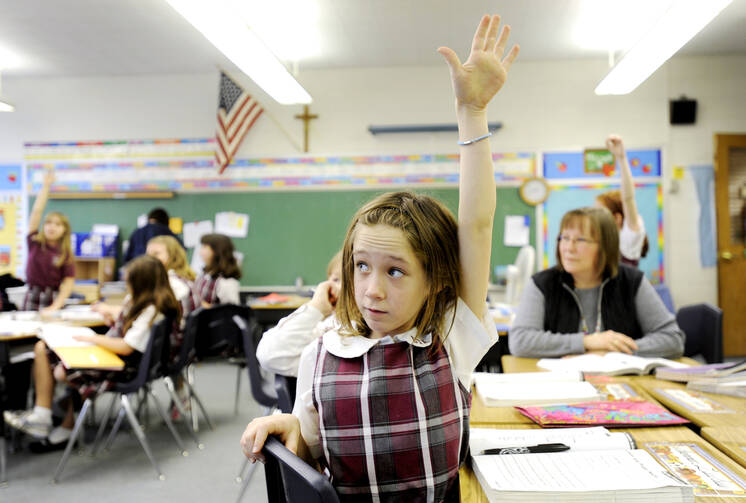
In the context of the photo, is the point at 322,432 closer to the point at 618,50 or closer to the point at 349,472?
the point at 349,472

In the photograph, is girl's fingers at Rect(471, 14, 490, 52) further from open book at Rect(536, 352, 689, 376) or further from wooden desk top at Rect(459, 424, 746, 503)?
open book at Rect(536, 352, 689, 376)

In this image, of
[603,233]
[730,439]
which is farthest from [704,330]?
[730,439]

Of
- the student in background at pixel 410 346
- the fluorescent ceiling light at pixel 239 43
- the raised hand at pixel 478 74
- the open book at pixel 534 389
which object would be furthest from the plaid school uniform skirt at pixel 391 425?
the fluorescent ceiling light at pixel 239 43

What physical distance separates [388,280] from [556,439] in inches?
19.3

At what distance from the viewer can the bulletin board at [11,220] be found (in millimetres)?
6895

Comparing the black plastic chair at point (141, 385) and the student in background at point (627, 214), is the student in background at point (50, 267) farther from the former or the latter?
the student in background at point (627, 214)

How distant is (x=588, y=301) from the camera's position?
2.16 meters

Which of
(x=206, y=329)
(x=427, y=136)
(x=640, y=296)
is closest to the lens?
(x=640, y=296)

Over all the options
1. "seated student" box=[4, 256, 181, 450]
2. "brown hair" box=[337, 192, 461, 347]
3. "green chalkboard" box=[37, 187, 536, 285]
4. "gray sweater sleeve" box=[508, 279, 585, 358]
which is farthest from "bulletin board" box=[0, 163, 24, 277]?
"brown hair" box=[337, 192, 461, 347]

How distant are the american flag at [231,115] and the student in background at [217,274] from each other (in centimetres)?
216

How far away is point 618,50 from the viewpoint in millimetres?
5875

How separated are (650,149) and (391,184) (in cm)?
273

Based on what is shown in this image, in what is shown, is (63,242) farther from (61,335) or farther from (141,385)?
(141,385)

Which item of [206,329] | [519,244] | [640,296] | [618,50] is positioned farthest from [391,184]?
[640,296]
